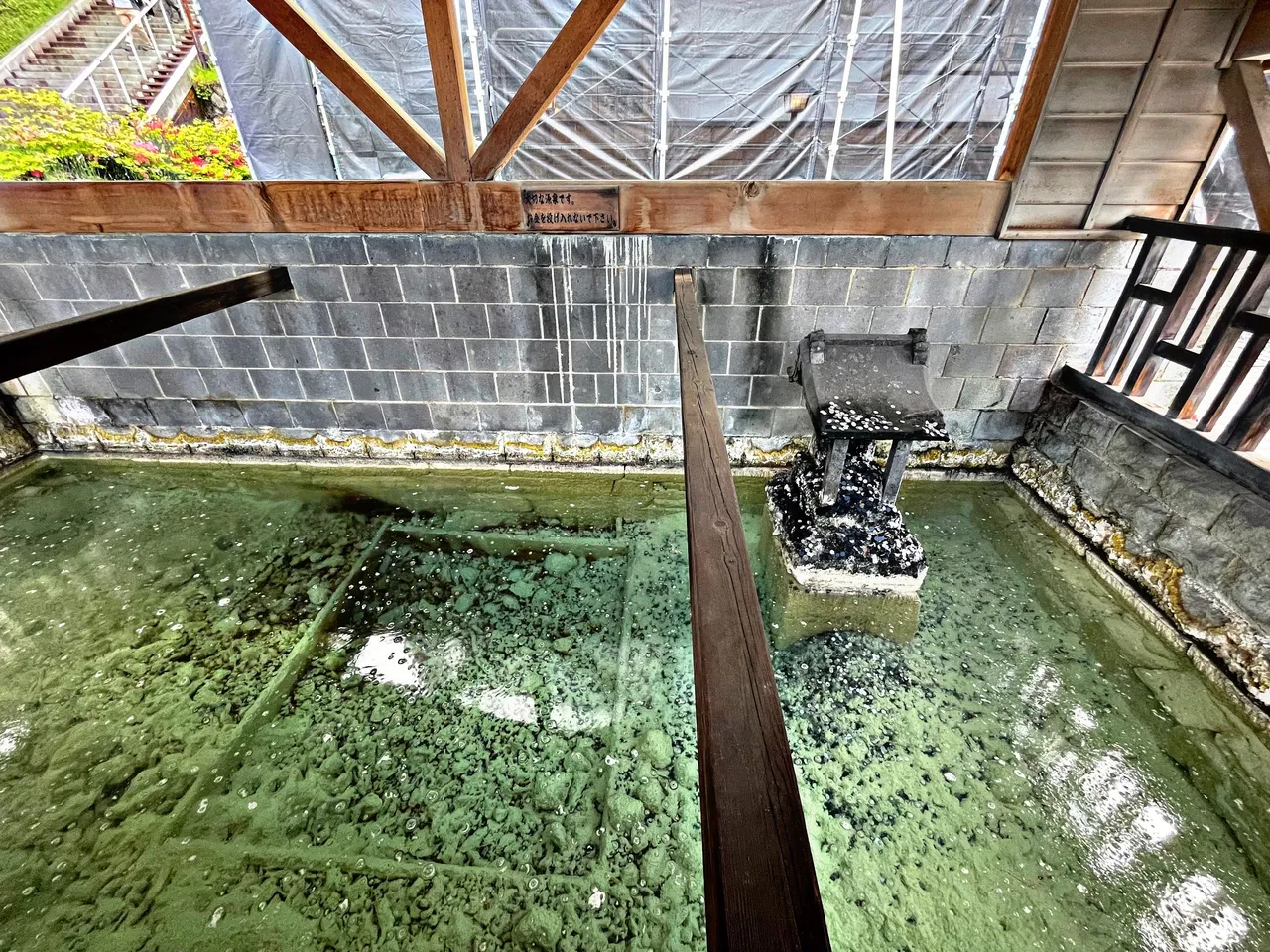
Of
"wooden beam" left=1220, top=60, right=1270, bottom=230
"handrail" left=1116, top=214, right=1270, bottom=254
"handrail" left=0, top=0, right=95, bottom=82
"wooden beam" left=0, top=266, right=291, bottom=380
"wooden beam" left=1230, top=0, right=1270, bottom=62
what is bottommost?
"wooden beam" left=0, top=266, right=291, bottom=380

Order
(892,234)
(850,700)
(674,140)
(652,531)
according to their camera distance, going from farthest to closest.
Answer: (674,140), (652,531), (892,234), (850,700)

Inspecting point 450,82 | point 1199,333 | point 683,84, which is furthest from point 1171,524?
point 683,84

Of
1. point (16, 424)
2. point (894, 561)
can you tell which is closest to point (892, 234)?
point (894, 561)

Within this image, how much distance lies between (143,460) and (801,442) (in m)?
5.34

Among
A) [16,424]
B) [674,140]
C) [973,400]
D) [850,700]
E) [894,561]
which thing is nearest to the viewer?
[850,700]

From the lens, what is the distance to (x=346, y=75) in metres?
2.72

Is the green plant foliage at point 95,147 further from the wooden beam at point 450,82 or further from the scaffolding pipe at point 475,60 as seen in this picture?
the scaffolding pipe at point 475,60

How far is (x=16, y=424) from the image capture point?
159 inches

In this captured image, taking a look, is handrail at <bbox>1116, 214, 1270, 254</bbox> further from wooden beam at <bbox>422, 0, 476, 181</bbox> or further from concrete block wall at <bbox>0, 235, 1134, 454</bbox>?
wooden beam at <bbox>422, 0, 476, 181</bbox>

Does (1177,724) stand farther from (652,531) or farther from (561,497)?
(561,497)

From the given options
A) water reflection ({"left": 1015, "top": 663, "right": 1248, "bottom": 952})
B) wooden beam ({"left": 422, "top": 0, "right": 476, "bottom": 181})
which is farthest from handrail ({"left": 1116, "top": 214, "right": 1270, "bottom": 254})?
wooden beam ({"left": 422, "top": 0, "right": 476, "bottom": 181})

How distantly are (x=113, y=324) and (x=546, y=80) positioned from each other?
8.08ft

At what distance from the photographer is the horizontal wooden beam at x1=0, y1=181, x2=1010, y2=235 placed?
9.99ft

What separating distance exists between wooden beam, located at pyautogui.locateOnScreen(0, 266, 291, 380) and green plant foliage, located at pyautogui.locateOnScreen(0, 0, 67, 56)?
14.7m
